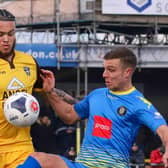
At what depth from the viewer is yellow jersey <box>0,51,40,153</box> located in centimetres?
544

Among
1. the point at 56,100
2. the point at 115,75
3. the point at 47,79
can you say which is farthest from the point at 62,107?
the point at 115,75

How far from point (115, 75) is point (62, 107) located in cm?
76

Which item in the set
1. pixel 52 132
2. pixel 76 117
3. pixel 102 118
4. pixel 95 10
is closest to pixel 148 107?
pixel 102 118

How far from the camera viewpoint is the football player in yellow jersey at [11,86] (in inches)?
214

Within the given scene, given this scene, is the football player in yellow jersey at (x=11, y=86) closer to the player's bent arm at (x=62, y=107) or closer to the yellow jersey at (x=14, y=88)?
the yellow jersey at (x=14, y=88)

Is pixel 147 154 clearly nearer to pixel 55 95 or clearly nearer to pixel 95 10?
pixel 95 10

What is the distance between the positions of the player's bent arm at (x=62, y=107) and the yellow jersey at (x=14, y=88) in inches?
11.1

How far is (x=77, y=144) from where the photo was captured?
1349 centimetres

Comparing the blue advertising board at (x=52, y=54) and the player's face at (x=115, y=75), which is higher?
the player's face at (x=115, y=75)

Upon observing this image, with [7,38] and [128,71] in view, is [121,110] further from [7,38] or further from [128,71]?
[7,38]

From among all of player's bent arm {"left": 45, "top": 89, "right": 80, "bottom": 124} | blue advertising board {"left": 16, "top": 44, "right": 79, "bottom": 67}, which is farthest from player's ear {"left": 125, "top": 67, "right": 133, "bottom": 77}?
blue advertising board {"left": 16, "top": 44, "right": 79, "bottom": 67}

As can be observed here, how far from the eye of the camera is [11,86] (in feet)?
17.9

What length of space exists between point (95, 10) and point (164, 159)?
11.3 meters

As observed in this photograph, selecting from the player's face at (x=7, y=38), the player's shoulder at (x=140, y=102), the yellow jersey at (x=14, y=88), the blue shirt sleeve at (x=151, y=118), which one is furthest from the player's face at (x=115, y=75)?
the player's face at (x=7, y=38)
